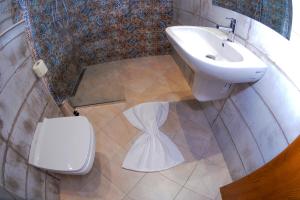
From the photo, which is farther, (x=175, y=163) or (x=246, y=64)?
(x=175, y=163)

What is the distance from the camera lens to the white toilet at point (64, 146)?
1.18 m

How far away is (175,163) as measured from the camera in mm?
1601

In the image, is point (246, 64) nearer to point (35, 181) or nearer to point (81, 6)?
point (35, 181)

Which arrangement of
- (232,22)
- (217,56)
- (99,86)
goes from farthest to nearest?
1. (99,86)
2. (217,56)
3. (232,22)

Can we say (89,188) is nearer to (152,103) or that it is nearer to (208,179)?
(208,179)

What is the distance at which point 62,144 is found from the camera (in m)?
1.28

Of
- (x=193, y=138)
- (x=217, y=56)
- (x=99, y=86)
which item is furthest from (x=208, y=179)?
(x=99, y=86)

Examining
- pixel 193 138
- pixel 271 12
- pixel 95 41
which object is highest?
pixel 271 12

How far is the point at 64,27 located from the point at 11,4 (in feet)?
2.56

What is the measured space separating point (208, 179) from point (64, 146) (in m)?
1.13

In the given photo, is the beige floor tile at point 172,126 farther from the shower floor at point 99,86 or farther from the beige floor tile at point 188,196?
the shower floor at point 99,86

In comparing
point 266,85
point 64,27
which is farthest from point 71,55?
point 266,85

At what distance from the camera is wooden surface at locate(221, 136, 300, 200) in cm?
62

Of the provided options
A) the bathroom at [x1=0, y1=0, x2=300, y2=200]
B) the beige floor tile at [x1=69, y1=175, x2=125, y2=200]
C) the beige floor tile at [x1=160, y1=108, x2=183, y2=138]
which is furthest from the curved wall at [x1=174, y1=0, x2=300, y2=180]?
the beige floor tile at [x1=69, y1=175, x2=125, y2=200]
